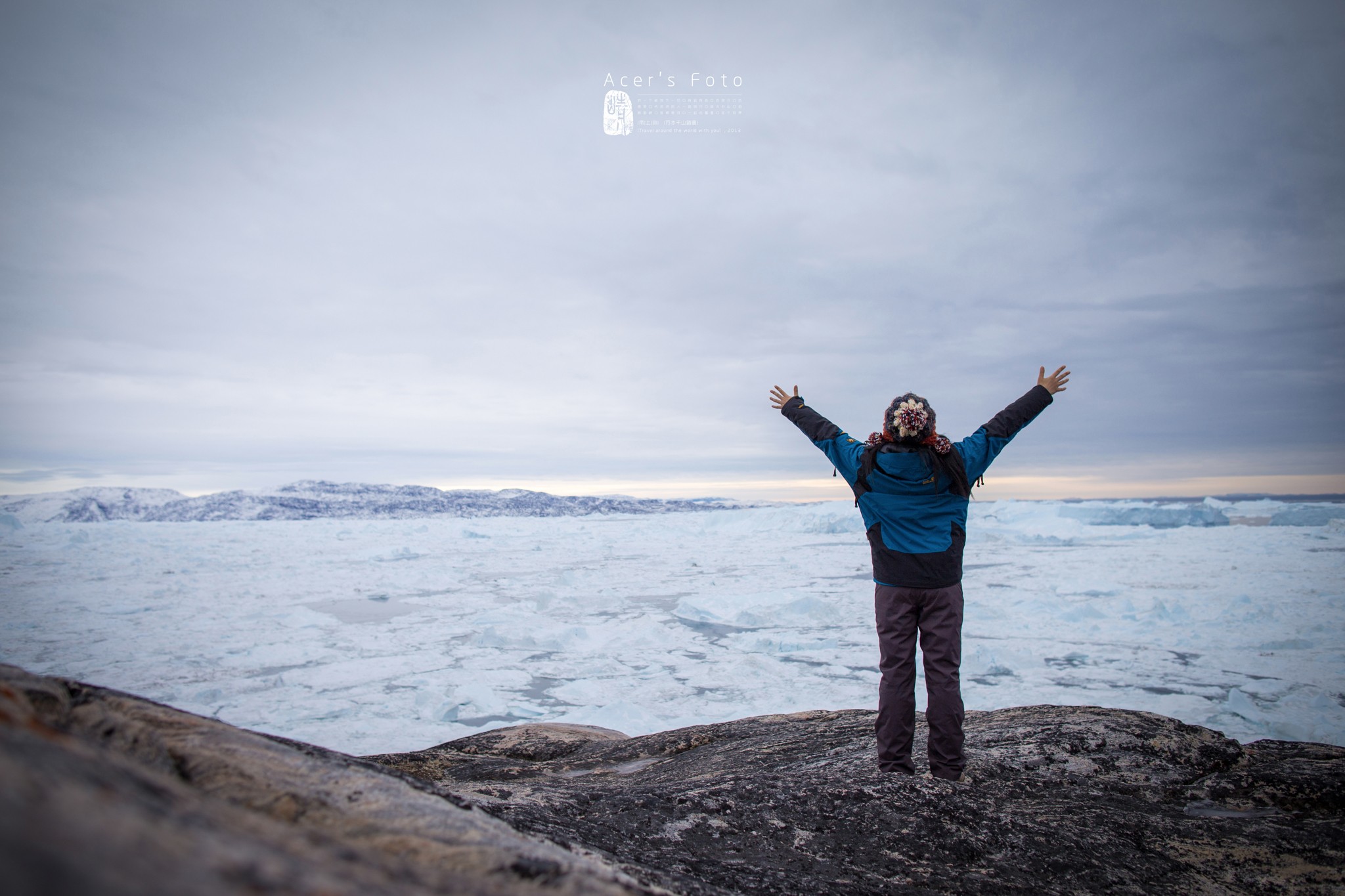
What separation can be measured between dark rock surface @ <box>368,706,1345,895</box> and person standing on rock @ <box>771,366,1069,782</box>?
0.81ft

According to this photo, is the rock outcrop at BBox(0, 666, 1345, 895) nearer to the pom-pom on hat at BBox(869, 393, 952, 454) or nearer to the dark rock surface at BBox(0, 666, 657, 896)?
the dark rock surface at BBox(0, 666, 657, 896)

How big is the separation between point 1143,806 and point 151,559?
1078 inches

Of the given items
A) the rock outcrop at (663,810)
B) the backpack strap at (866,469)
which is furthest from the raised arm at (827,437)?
the rock outcrop at (663,810)

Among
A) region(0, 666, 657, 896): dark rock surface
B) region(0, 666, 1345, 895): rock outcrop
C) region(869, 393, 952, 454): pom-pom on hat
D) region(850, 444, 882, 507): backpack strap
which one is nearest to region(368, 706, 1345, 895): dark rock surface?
region(0, 666, 1345, 895): rock outcrop

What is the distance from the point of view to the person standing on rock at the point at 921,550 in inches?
121

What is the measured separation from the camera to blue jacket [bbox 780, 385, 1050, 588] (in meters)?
3.13

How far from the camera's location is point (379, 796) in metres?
1.27

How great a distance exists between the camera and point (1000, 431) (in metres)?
3.23

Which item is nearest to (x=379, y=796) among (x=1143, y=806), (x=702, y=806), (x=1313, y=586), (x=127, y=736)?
(x=127, y=736)

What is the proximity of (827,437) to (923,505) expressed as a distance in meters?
0.59

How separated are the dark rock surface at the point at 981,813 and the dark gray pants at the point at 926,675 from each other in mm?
165

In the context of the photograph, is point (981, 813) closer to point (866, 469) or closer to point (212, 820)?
point (866, 469)

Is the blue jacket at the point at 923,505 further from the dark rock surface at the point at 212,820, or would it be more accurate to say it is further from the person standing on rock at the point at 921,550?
the dark rock surface at the point at 212,820

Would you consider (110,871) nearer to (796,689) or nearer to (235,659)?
(796,689)
